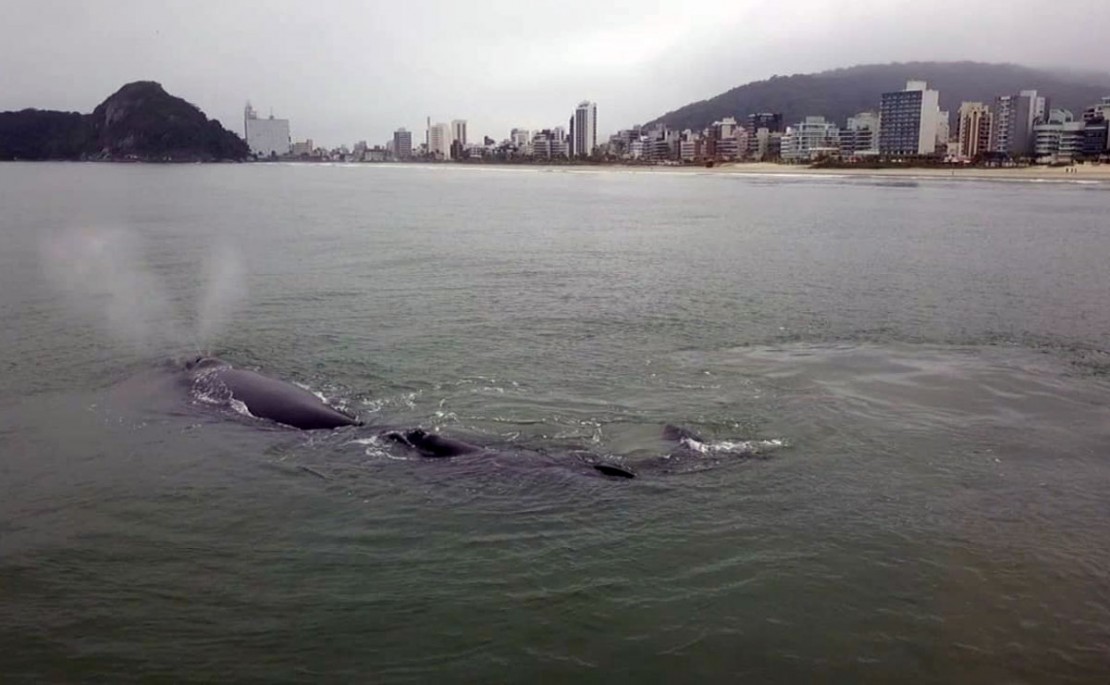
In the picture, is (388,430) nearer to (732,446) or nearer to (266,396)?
(266,396)

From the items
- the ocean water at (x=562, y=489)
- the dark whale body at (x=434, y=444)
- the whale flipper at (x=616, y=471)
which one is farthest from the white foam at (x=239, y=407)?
the whale flipper at (x=616, y=471)

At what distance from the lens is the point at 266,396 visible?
67.1 ft

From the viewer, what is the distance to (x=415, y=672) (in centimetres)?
1083

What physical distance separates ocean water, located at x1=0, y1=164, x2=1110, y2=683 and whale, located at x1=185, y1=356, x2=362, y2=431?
0.61m

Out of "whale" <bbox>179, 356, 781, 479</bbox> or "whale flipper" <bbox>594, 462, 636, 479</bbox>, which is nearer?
"whale flipper" <bbox>594, 462, 636, 479</bbox>

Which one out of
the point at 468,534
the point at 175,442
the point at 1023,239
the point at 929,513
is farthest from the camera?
the point at 1023,239

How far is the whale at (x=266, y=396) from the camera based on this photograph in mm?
19297

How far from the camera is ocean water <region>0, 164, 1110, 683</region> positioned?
11.4 metres

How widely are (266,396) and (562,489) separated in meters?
8.36

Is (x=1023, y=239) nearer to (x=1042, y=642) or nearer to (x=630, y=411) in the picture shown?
(x=630, y=411)

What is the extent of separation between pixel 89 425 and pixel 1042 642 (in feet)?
61.0

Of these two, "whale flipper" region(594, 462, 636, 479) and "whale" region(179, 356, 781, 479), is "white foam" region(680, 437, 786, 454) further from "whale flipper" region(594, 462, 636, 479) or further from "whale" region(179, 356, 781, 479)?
"whale flipper" region(594, 462, 636, 479)

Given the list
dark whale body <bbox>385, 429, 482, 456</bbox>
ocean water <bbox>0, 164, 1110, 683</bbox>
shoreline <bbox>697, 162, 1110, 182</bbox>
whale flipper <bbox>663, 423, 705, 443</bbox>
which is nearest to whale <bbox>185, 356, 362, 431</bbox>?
ocean water <bbox>0, 164, 1110, 683</bbox>

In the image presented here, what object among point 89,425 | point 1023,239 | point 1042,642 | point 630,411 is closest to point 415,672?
point 1042,642
